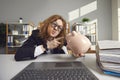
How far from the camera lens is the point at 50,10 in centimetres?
371

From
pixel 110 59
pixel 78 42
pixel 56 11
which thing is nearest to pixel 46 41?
pixel 78 42

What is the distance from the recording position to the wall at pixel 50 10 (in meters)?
3.66

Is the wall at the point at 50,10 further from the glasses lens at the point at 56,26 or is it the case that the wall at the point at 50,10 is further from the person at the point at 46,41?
the glasses lens at the point at 56,26

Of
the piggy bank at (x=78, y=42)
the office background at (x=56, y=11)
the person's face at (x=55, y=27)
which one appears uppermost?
the office background at (x=56, y=11)

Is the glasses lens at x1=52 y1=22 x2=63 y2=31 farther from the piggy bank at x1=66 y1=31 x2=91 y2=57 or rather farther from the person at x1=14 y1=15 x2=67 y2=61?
the piggy bank at x1=66 y1=31 x2=91 y2=57

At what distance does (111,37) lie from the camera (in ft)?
12.0

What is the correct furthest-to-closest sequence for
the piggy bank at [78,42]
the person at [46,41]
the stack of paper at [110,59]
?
1. the person at [46,41]
2. the piggy bank at [78,42]
3. the stack of paper at [110,59]

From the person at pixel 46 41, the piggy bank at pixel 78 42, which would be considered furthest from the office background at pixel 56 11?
the piggy bank at pixel 78 42

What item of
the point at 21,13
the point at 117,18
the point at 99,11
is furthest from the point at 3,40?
the point at 117,18

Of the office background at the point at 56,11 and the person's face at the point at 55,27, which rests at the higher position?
the office background at the point at 56,11

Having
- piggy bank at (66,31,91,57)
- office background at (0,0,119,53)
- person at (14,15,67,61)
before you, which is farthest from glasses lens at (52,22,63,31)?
office background at (0,0,119,53)

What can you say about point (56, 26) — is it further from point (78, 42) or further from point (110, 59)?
point (110, 59)

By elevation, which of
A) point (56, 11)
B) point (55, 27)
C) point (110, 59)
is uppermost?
point (56, 11)

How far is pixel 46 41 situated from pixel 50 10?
2848 mm
